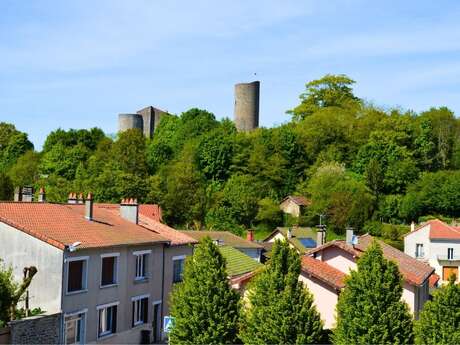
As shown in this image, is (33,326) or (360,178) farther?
(360,178)

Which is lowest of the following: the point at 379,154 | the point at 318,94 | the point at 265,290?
the point at 265,290

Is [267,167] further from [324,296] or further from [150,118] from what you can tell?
[324,296]

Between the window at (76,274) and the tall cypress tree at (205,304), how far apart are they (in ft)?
15.4

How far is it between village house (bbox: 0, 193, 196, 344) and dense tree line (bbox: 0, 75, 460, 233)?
3888 centimetres

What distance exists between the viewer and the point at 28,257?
26.9m

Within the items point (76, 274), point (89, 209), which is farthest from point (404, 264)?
point (76, 274)

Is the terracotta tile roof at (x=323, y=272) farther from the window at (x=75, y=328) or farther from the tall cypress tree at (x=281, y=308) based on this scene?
the window at (x=75, y=328)

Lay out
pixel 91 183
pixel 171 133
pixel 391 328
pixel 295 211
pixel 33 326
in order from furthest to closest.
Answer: pixel 171 133 < pixel 295 211 < pixel 91 183 < pixel 33 326 < pixel 391 328

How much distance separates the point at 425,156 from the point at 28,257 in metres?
65.7

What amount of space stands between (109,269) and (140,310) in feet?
10.2

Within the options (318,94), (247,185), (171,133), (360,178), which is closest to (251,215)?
(247,185)

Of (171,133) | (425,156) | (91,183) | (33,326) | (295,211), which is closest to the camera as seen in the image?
(33,326)

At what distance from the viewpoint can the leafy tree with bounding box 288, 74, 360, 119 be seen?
347 feet

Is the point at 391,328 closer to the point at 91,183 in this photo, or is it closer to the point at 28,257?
the point at 28,257
